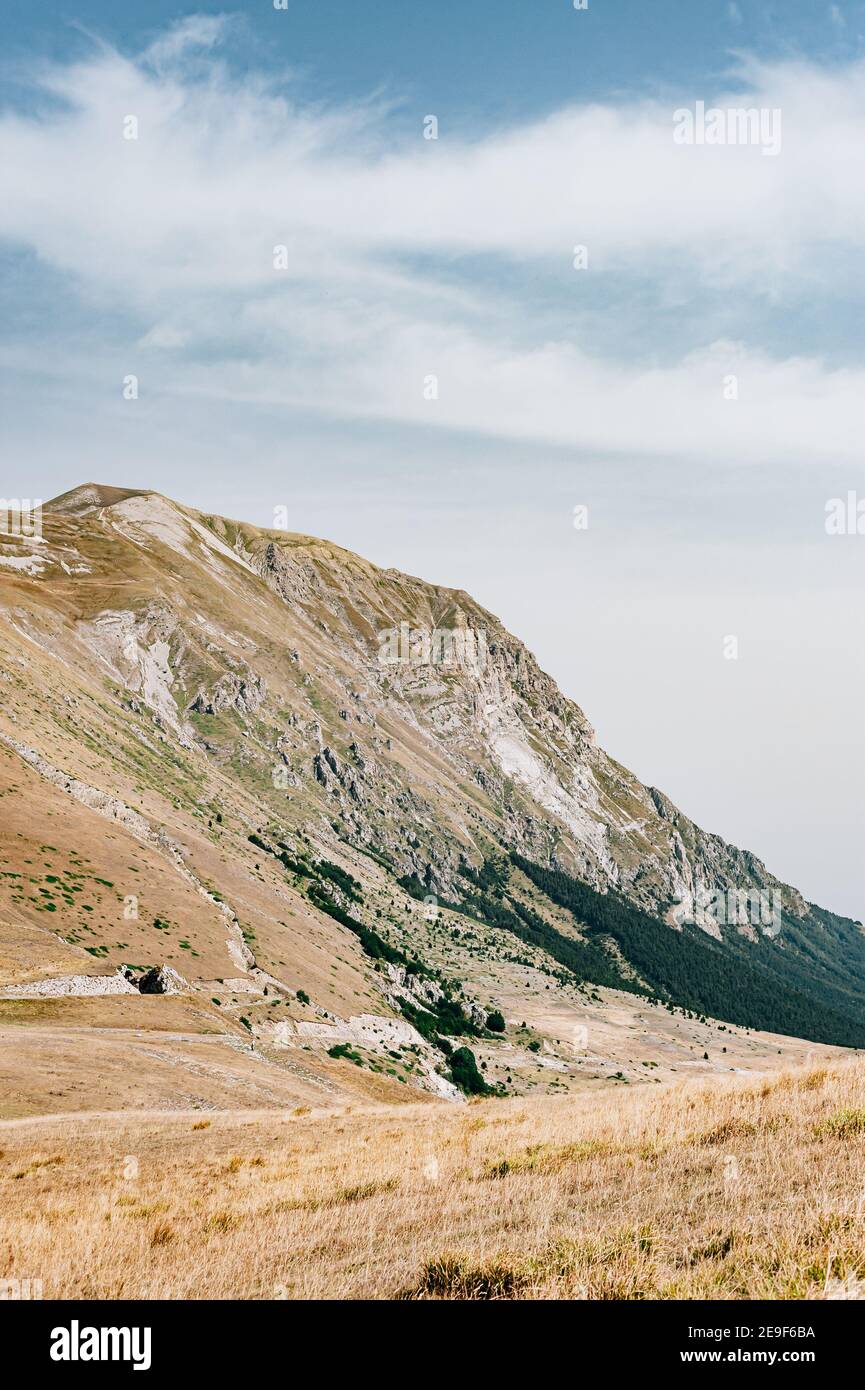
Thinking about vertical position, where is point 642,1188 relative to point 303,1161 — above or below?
above

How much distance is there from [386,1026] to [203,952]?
98.4 ft

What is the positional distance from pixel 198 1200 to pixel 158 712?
182370 mm

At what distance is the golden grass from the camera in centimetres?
783

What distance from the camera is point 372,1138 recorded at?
884 inches

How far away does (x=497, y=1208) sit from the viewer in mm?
11469

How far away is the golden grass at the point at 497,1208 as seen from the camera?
783 centimetres

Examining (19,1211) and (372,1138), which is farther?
(372,1138)

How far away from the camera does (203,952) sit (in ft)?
220
